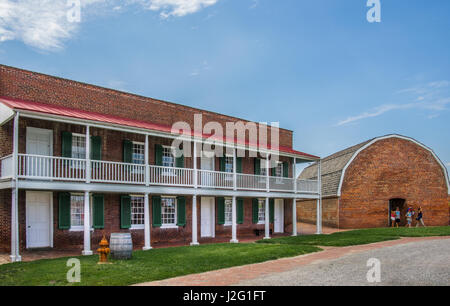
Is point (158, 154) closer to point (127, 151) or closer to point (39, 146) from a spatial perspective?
point (127, 151)

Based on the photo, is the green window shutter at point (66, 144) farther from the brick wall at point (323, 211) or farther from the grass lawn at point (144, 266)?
the brick wall at point (323, 211)

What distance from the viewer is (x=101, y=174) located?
736 inches

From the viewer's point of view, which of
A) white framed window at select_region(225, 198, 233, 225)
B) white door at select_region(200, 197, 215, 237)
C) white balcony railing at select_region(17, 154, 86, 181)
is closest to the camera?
white balcony railing at select_region(17, 154, 86, 181)

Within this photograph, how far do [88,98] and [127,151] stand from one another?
3.13 metres

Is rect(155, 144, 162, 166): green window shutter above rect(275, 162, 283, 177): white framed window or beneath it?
above

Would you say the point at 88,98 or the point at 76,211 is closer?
the point at 76,211

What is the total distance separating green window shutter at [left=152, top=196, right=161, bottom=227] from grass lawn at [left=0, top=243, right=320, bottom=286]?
Result: 4.36 metres

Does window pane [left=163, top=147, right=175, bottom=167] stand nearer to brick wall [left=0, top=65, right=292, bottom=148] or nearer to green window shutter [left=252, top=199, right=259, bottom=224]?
brick wall [left=0, top=65, right=292, bottom=148]

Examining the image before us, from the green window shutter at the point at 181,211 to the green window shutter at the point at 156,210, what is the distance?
121cm

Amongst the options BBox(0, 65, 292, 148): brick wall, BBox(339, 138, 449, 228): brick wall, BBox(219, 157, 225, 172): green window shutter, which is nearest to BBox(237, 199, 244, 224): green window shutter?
BBox(219, 157, 225, 172): green window shutter

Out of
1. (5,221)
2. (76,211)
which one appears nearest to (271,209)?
(76,211)

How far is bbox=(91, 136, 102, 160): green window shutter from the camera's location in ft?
61.4

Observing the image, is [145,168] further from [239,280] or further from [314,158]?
[314,158]
